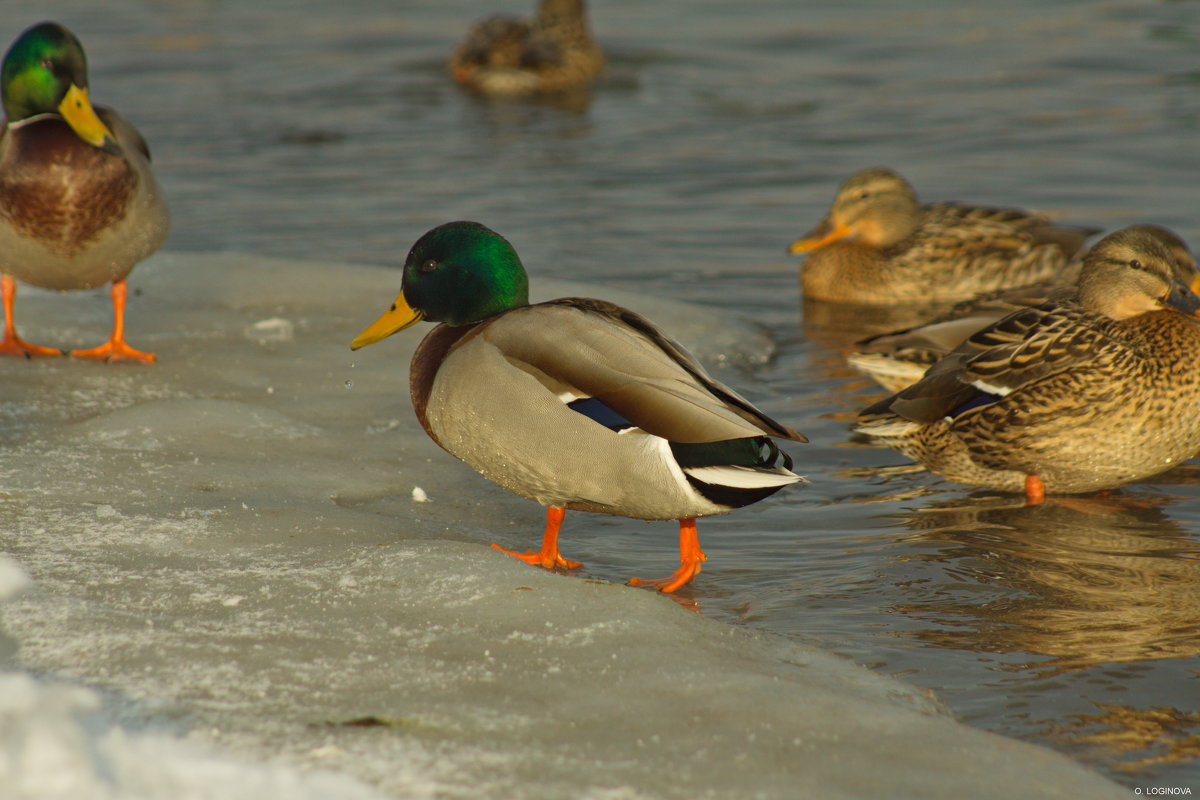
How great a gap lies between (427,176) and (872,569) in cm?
662

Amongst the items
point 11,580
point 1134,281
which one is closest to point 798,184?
point 1134,281

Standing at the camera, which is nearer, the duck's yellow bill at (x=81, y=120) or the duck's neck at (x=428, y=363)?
the duck's neck at (x=428, y=363)

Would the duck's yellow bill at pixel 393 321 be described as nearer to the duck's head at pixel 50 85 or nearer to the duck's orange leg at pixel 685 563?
the duck's orange leg at pixel 685 563

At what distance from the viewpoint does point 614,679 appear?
3061 millimetres

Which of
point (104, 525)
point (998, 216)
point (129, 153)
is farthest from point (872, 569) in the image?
point (998, 216)

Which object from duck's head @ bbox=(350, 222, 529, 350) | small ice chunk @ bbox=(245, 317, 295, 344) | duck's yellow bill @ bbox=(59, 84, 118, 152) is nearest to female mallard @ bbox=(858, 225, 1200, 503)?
duck's head @ bbox=(350, 222, 529, 350)

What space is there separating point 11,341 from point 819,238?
14.2ft

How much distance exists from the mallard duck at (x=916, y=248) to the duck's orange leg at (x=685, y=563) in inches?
171

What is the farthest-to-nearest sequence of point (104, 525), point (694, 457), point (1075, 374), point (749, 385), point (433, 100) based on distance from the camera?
point (433, 100), point (749, 385), point (1075, 374), point (104, 525), point (694, 457)

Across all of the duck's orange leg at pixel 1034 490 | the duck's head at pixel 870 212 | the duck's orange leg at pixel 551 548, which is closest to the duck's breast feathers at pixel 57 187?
the duck's orange leg at pixel 551 548

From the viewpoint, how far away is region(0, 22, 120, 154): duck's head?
568cm

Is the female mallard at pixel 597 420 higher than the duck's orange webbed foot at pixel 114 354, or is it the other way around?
the female mallard at pixel 597 420

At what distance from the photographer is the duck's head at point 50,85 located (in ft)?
18.6

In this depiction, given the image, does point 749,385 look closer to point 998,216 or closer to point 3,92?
point 998,216
